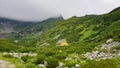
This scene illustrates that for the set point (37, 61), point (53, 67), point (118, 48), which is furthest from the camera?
point (118, 48)

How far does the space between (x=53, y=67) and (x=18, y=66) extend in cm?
347

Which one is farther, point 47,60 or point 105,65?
point 47,60

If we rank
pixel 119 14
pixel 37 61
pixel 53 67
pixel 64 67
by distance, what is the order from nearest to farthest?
pixel 64 67, pixel 53 67, pixel 37 61, pixel 119 14

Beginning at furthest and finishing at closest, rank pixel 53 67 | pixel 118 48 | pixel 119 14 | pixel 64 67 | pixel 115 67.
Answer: pixel 119 14, pixel 118 48, pixel 53 67, pixel 64 67, pixel 115 67

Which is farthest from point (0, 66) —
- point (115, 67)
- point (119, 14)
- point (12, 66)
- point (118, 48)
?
point (119, 14)

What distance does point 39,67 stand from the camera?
29.6 meters

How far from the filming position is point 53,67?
30.9m

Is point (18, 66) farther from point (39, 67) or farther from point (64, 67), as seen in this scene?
point (64, 67)

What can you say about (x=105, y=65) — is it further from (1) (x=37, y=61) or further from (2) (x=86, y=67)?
(1) (x=37, y=61)

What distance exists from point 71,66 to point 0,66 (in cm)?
681

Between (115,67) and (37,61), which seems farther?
(37,61)

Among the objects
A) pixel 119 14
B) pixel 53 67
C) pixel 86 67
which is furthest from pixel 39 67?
pixel 119 14

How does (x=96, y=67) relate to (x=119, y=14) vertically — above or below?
below

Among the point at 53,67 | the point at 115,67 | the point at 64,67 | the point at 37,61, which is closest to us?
the point at 115,67
